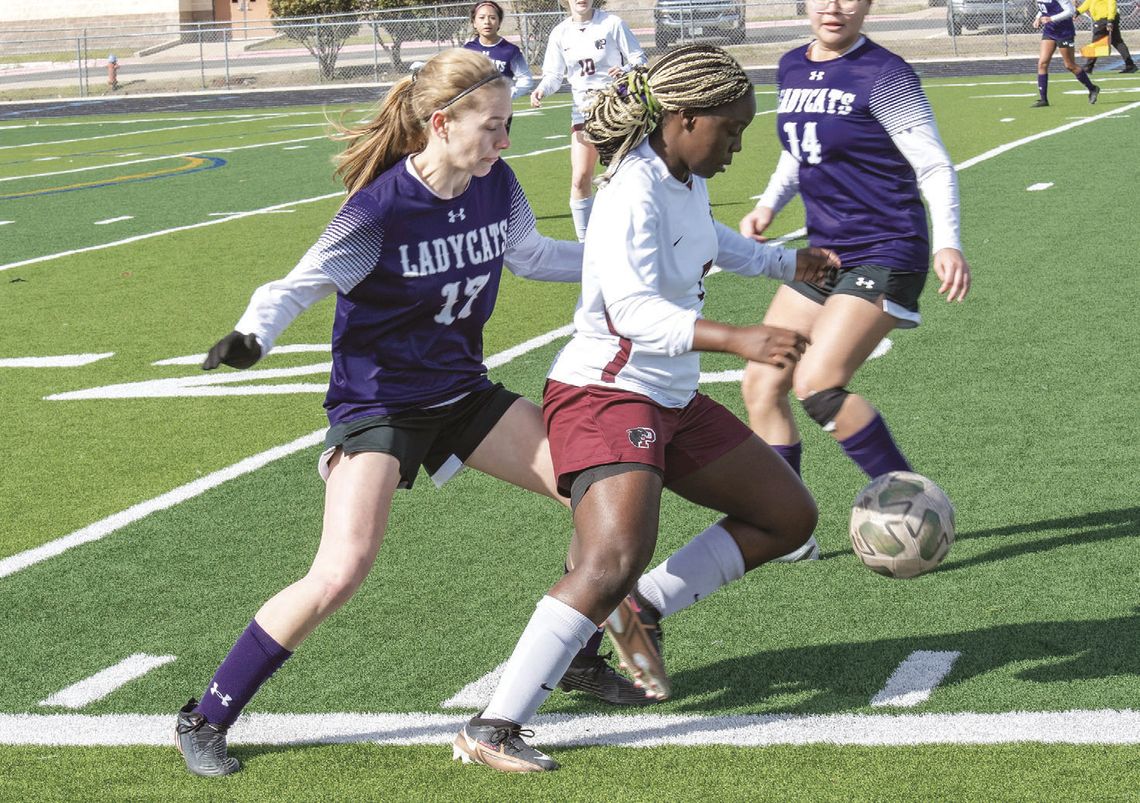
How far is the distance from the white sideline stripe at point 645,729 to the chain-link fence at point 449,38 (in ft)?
96.5

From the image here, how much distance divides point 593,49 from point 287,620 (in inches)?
433

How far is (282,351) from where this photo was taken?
10047 mm

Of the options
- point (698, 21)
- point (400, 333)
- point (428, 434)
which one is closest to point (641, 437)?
point (428, 434)

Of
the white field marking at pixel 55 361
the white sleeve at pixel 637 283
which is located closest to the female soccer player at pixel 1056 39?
the white field marking at pixel 55 361

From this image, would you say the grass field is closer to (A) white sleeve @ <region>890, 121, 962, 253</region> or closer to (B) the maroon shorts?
(B) the maroon shorts

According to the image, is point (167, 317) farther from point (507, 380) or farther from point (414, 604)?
point (414, 604)

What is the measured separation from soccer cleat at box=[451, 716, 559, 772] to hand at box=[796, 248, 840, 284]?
1686 millimetres

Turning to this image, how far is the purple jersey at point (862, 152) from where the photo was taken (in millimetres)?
5711

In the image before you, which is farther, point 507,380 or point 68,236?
point 68,236

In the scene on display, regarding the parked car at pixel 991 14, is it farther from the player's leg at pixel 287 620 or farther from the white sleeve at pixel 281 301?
the player's leg at pixel 287 620

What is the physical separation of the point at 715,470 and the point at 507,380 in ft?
14.7

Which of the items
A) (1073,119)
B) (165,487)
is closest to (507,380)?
(165,487)

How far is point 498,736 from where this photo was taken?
3986 mm

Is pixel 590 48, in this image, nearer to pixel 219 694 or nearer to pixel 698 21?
pixel 219 694
